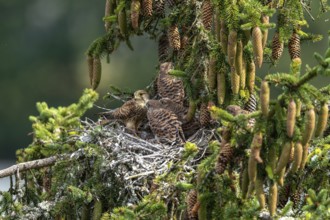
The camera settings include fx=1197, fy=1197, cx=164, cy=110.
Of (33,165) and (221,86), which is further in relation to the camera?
(33,165)

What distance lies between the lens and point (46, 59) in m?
29.0

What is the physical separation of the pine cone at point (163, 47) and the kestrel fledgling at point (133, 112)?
0.24 meters

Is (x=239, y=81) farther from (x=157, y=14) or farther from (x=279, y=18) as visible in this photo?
(x=157, y=14)

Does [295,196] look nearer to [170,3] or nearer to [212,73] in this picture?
[212,73]

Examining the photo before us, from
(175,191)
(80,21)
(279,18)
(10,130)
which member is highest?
(80,21)

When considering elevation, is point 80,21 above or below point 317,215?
above

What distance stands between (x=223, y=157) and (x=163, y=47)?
6.81 feet

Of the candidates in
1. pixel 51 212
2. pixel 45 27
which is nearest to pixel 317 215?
pixel 51 212

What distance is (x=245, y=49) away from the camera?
5465 mm

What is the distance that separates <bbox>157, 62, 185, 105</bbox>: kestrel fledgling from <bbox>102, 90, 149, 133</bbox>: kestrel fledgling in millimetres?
143

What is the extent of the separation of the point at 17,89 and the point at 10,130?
4.75 feet

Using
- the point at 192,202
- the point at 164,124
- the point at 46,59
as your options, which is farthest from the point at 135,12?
the point at 46,59

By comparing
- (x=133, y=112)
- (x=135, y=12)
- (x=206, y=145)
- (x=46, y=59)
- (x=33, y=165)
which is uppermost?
(x=46, y=59)

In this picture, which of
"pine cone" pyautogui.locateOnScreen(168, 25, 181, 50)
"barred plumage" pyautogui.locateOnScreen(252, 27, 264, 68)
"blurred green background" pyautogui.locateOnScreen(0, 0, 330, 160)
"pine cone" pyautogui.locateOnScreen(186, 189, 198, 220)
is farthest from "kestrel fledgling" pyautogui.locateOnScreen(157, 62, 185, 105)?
"blurred green background" pyautogui.locateOnScreen(0, 0, 330, 160)
